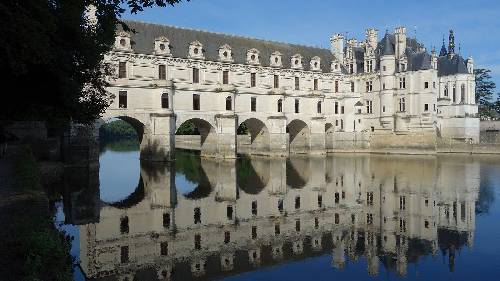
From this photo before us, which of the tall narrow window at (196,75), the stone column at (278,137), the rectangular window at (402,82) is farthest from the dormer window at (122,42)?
the rectangular window at (402,82)

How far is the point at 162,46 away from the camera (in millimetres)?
40219

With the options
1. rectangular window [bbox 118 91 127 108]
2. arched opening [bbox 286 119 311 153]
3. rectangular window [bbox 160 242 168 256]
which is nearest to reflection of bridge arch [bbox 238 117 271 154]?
arched opening [bbox 286 119 311 153]

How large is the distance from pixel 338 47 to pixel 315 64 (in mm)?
8531

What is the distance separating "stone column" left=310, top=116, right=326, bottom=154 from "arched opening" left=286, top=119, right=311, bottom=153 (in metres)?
0.58

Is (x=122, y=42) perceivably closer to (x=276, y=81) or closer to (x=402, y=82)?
(x=276, y=81)

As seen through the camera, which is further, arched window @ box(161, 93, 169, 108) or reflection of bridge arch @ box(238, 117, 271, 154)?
reflection of bridge arch @ box(238, 117, 271, 154)

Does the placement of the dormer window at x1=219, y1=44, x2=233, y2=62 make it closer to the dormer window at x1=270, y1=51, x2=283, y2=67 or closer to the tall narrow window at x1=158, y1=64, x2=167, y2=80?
A: the dormer window at x1=270, y1=51, x2=283, y2=67

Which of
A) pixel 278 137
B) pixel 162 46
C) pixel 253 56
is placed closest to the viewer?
pixel 162 46

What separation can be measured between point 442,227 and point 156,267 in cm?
1062

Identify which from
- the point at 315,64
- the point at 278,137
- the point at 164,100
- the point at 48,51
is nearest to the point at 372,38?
the point at 315,64

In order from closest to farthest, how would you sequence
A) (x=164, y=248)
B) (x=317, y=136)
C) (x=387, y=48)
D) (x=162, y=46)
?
(x=164, y=248) < (x=162, y=46) < (x=317, y=136) < (x=387, y=48)

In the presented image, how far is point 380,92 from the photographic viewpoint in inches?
2283

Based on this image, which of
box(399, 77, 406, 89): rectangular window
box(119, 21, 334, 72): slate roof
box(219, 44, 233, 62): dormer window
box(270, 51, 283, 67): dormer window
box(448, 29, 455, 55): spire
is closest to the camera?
box(119, 21, 334, 72): slate roof

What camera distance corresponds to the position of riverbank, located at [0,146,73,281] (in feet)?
22.6
